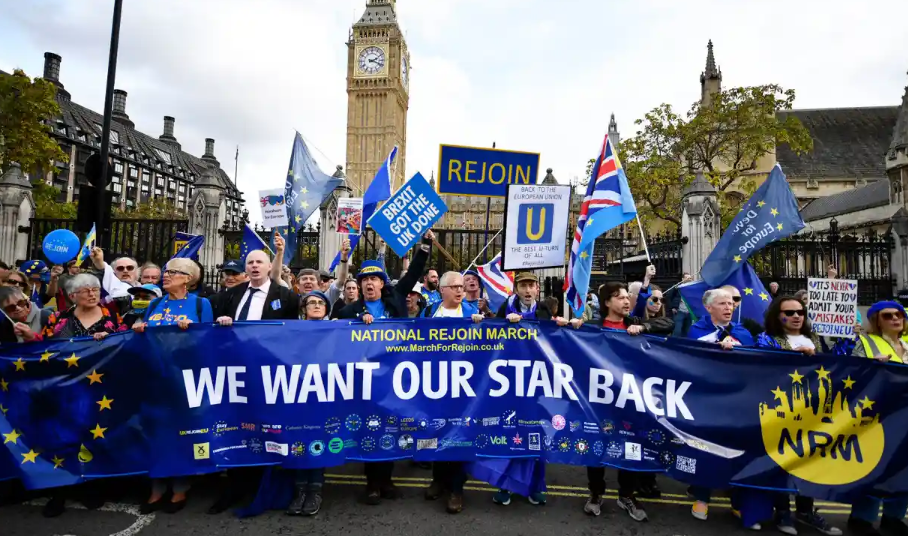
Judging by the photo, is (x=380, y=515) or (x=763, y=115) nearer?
(x=380, y=515)

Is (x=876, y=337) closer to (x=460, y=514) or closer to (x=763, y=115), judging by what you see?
(x=460, y=514)

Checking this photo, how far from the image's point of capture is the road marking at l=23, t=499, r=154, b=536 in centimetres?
367

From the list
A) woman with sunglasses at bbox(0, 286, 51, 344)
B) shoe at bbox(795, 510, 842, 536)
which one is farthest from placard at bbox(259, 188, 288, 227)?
shoe at bbox(795, 510, 842, 536)

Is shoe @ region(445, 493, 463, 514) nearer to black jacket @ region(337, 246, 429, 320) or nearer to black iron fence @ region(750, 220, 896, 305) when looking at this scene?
black jacket @ region(337, 246, 429, 320)

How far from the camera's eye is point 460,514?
4039 millimetres

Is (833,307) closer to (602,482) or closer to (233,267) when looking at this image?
(602,482)

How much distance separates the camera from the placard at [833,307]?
6.05 m

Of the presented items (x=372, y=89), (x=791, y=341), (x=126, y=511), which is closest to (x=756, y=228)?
(x=791, y=341)

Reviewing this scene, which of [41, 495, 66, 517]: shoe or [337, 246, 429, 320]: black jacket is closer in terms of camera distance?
[41, 495, 66, 517]: shoe

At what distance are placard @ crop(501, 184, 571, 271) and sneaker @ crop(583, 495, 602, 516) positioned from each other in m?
2.42

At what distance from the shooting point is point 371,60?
301ft

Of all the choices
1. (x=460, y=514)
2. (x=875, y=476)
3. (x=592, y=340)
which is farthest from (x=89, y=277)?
(x=875, y=476)

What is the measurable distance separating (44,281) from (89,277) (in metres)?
4.79

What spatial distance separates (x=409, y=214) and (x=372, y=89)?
91.5 meters
